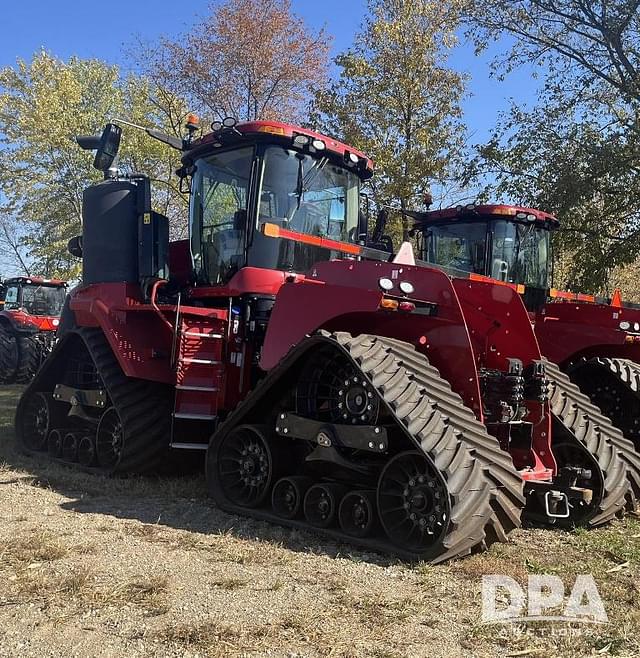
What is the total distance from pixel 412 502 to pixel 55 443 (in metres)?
4.94

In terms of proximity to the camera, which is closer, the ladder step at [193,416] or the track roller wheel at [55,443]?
the ladder step at [193,416]

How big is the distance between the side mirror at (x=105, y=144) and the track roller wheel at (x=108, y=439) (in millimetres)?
2477

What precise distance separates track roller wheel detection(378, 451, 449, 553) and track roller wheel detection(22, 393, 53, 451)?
4.91m

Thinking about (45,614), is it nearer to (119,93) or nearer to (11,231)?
(119,93)

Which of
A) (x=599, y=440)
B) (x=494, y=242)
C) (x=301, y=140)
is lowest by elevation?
(x=599, y=440)

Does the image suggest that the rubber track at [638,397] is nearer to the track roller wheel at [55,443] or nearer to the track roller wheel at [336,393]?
the track roller wheel at [336,393]

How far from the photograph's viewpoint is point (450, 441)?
418 cm

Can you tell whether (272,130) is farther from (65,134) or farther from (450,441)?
(65,134)

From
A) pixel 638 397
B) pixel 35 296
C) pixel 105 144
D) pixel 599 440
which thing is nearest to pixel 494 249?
pixel 638 397

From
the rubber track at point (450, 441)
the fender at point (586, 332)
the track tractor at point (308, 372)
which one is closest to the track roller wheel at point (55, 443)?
the track tractor at point (308, 372)

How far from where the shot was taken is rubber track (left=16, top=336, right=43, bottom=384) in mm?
16780

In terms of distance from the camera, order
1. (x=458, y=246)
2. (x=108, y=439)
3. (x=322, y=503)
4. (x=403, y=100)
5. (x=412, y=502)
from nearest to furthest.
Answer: (x=412, y=502) < (x=322, y=503) < (x=108, y=439) < (x=458, y=246) < (x=403, y=100)

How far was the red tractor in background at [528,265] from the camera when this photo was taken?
670 centimetres

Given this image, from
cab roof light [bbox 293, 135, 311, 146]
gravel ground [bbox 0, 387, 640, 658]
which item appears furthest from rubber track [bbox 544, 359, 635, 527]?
cab roof light [bbox 293, 135, 311, 146]
